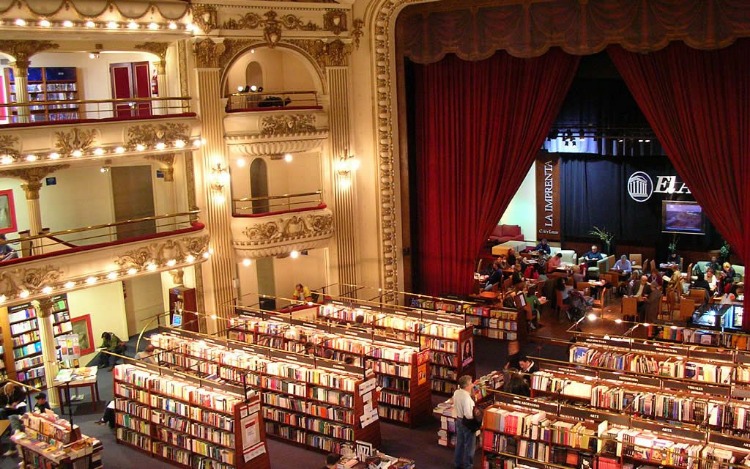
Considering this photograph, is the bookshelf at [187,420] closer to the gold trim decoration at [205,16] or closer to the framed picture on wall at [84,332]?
the framed picture on wall at [84,332]

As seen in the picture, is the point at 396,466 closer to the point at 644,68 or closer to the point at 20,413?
the point at 20,413

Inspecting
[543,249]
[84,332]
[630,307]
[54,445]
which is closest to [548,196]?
[543,249]

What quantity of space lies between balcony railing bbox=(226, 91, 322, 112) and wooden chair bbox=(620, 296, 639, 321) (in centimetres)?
711

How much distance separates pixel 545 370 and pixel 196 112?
7940 millimetres

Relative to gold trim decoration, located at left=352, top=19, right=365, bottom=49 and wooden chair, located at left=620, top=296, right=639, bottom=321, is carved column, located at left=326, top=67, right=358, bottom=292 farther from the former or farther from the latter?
wooden chair, located at left=620, top=296, right=639, bottom=321

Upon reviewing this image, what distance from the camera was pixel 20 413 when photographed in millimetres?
13023

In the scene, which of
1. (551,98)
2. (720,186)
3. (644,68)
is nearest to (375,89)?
(551,98)

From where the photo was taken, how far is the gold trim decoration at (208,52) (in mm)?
15234

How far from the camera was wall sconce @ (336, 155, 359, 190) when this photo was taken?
55.3 feet

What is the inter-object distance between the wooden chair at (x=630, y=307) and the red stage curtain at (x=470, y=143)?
300cm

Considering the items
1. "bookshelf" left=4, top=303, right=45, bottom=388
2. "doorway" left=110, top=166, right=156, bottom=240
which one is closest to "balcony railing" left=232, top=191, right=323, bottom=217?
"doorway" left=110, top=166, right=156, bottom=240

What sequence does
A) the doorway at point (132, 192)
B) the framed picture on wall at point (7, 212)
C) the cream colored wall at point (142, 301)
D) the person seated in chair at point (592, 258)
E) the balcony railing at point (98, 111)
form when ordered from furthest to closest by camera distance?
the person seated in chair at point (592, 258) < the cream colored wall at point (142, 301) < the doorway at point (132, 192) < the framed picture on wall at point (7, 212) < the balcony railing at point (98, 111)

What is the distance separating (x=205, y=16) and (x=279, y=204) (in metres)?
3.91

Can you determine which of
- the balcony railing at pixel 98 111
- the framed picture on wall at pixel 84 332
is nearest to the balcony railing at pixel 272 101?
the balcony railing at pixel 98 111
